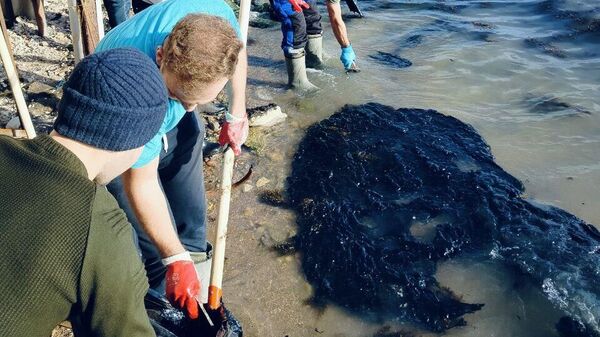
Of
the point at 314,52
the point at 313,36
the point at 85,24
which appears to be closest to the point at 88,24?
the point at 85,24

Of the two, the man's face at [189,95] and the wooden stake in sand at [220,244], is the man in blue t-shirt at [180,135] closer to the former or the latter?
the man's face at [189,95]

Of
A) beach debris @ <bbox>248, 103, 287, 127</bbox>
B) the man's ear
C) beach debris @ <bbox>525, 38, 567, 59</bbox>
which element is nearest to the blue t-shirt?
the man's ear

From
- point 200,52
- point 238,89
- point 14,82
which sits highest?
point 200,52

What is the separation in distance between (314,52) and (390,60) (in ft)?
3.54

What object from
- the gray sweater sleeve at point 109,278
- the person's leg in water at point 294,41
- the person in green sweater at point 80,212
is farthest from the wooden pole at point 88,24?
the gray sweater sleeve at point 109,278

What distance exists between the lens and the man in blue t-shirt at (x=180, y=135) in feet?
6.71

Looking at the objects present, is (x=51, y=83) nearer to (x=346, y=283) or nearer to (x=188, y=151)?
(x=188, y=151)

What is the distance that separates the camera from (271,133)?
4.99 meters

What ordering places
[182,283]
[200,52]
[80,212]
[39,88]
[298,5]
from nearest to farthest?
1. [80,212]
2. [200,52]
3. [182,283]
4. [39,88]
5. [298,5]

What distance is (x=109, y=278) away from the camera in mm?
1421

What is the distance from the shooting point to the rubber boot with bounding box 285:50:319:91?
5.64m

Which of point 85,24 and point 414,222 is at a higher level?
point 85,24

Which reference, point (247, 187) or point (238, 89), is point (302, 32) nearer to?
point (247, 187)

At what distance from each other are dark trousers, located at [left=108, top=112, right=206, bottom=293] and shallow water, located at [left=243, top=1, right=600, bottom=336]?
3.22 feet
